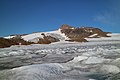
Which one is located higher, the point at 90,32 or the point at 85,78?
the point at 90,32

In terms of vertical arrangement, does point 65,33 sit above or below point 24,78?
above

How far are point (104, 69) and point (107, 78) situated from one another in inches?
32.3

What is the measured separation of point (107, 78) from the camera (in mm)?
3734

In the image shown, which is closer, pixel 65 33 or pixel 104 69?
pixel 104 69

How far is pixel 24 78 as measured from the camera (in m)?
3.44

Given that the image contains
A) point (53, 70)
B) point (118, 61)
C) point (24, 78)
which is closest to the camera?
point (24, 78)

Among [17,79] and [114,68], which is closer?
[17,79]

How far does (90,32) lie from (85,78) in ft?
116

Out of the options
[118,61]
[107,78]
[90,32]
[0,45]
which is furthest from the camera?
[90,32]

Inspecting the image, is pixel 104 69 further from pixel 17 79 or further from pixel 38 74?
pixel 17 79

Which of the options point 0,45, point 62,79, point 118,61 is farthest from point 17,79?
point 0,45

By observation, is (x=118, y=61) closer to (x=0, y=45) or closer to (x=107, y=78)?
(x=107, y=78)

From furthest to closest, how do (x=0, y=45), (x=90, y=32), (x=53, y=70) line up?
1. (x=90, y=32)
2. (x=0, y=45)
3. (x=53, y=70)

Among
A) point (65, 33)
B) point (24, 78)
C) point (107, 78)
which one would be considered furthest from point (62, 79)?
point (65, 33)
